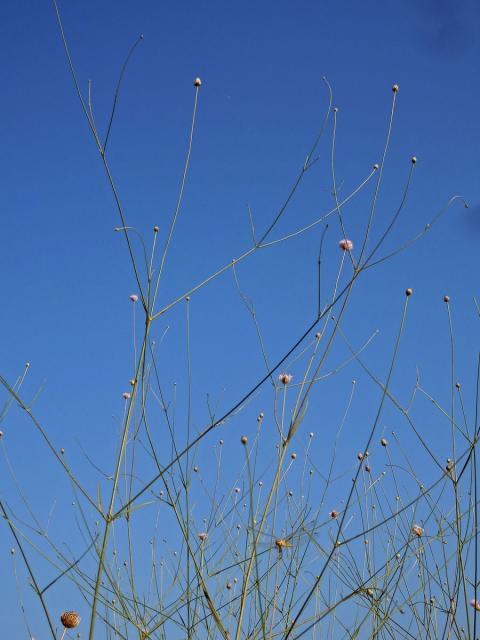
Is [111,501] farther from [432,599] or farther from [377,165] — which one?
[432,599]

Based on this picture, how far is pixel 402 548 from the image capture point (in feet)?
9.96

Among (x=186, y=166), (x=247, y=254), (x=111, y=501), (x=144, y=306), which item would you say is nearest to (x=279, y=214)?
(x=247, y=254)

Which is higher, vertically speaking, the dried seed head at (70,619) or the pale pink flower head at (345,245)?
the pale pink flower head at (345,245)

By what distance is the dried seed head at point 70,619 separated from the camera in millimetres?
2625

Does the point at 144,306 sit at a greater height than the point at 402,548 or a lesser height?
greater

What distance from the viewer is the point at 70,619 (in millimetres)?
2645

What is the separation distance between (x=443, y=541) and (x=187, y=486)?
3.91 feet

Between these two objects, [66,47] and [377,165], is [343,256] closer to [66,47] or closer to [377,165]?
[377,165]

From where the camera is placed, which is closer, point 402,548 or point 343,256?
point 343,256

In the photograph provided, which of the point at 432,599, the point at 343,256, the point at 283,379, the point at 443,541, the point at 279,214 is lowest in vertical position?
the point at 432,599

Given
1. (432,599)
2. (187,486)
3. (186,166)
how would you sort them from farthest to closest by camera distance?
A: 1. (432,599)
2. (187,486)
3. (186,166)

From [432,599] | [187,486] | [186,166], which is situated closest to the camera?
[186,166]

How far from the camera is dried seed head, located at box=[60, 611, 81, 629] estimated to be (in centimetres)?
263

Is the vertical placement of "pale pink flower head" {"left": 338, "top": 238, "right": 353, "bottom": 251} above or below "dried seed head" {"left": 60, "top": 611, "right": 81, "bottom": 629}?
above
